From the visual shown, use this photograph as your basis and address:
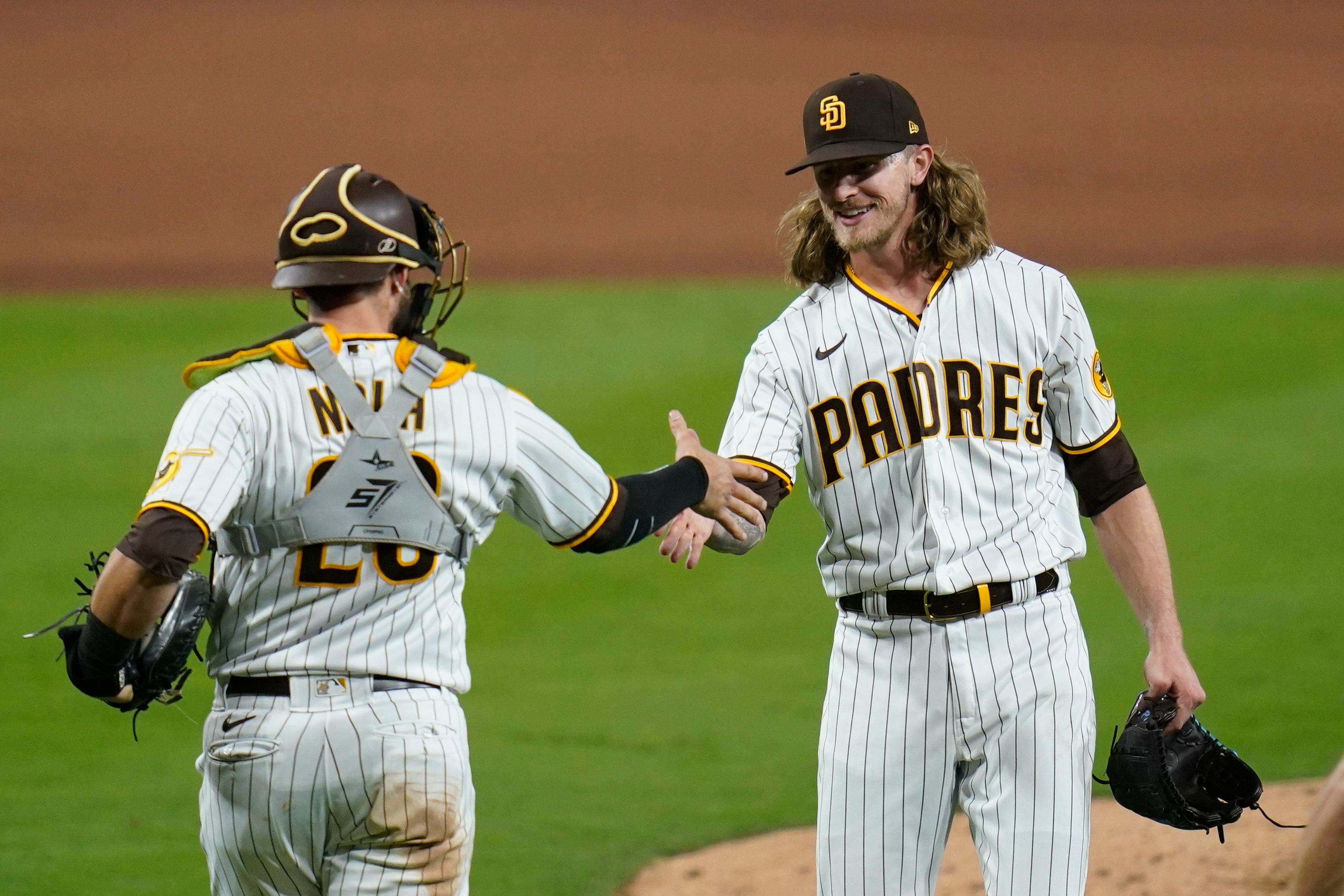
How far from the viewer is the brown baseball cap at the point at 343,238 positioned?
2.52 metres

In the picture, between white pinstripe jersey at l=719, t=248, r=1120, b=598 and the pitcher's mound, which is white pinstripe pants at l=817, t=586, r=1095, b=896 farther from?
the pitcher's mound

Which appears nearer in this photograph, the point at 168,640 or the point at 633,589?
the point at 168,640

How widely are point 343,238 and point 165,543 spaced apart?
579 millimetres

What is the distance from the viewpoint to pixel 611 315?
45.8ft

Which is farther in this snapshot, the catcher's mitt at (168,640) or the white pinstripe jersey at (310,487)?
the catcher's mitt at (168,640)

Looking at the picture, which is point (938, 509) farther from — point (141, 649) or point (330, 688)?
point (141, 649)

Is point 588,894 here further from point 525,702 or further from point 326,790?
point 326,790

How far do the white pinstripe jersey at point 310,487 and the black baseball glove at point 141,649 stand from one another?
45mm

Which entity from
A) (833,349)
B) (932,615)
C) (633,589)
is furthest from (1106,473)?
(633,589)

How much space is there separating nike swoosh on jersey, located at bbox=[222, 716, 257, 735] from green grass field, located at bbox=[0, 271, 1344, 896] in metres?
2.55

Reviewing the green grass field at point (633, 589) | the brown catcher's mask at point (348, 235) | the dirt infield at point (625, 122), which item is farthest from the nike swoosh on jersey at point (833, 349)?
the dirt infield at point (625, 122)

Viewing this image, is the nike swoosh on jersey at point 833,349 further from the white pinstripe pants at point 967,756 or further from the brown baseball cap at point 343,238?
the brown baseball cap at point 343,238

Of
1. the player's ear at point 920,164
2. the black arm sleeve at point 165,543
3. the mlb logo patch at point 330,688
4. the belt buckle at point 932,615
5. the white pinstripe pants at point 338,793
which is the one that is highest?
the player's ear at point 920,164

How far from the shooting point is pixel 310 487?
243 centimetres
